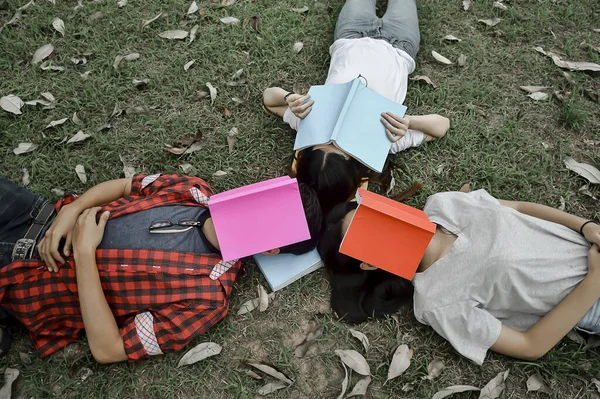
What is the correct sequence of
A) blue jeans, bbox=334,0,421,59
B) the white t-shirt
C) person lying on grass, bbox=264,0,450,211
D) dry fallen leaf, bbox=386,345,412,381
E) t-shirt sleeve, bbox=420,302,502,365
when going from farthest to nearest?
blue jeans, bbox=334,0,421,59, the white t-shirt, person lying on grass, bbox=264,0,450,211, dry fallen leaf, bbox=386,345,412,381, t-shirt sleeve, bbox=420,302,502,365

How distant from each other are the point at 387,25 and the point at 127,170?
5.72 feet

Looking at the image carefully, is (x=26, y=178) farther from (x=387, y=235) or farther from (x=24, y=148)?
(x=387, y=235)

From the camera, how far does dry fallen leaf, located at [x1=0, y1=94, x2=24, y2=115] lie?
2527 millimetres

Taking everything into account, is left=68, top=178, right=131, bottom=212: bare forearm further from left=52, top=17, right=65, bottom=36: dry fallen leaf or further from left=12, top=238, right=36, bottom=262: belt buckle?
left=52, top=17, right=65, bottom=36: dry fallen leaf

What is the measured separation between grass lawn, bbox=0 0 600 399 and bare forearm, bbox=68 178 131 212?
340 millimetres

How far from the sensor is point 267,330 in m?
1.99

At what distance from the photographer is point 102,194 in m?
2.01

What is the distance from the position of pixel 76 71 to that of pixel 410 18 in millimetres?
2062

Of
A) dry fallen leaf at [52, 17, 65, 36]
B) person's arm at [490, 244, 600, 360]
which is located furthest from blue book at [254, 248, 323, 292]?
dry fallen leaf at [52, 17, 65, 36]

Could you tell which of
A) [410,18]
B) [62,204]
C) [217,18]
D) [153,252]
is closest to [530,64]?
[410,18]

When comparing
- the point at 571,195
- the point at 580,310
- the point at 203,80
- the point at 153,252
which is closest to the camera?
the point at 580,310

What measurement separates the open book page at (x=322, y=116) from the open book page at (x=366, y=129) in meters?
0.05

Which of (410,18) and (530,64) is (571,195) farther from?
(410,18)

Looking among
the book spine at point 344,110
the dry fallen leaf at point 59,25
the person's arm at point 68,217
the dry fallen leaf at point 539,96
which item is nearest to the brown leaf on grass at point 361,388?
the book spine at point 344,110
